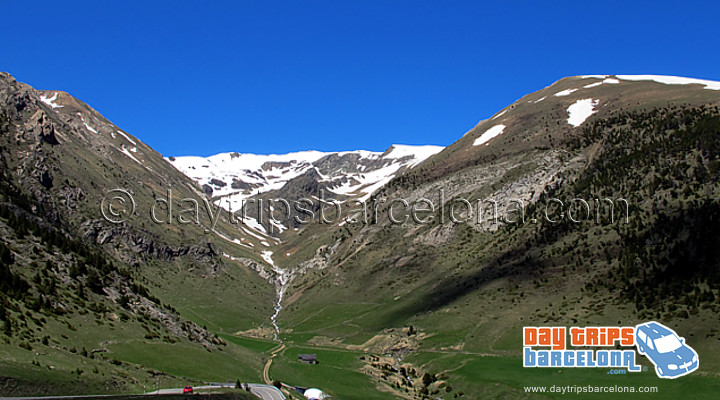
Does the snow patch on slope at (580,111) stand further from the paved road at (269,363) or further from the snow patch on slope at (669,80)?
the paved road at (269,363)

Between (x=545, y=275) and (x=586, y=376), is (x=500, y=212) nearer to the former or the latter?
(x=545, y=275)

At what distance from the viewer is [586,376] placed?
55750 mm

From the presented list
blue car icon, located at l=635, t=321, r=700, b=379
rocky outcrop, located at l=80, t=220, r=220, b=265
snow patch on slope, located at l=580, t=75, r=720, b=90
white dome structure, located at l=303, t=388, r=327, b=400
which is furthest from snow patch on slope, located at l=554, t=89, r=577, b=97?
white dome structure, located at l=303, t=388, r=327, b=400

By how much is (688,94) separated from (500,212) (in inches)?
2594

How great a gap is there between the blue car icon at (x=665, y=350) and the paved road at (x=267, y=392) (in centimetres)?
3990

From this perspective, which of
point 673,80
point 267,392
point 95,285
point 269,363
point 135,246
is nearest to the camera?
point 267,392

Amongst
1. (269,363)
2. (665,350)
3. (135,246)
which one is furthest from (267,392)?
(135,246)

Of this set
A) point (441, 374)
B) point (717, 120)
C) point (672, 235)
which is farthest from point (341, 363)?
point (717, 120)

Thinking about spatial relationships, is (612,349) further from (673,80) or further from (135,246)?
(673,80)

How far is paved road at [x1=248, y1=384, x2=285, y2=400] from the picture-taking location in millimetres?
45056

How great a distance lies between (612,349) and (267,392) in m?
43.3

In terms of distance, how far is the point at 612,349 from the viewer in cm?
6278

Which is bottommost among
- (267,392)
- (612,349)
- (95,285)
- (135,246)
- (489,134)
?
(267,392)

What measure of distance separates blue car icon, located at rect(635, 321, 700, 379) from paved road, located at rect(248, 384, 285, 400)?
131 ft
